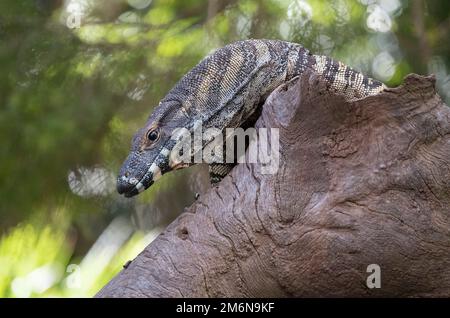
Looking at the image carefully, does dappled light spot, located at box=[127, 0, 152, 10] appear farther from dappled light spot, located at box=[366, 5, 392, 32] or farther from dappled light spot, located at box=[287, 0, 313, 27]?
dappled light spot, located at box=[366, 5, 392, 32]

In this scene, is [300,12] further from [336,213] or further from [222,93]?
[336,213]

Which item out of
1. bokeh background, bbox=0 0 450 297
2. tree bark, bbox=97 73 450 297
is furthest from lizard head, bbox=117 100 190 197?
bokeh background, bbox=0 0 450 297

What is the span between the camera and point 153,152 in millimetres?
3020

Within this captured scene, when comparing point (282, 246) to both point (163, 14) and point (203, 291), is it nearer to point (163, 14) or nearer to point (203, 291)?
point (203, 291)

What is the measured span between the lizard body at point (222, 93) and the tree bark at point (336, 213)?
0.42 meters

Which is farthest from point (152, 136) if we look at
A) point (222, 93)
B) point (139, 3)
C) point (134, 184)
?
point (139, 3)

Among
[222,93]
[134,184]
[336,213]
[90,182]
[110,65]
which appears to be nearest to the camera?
[336,213]

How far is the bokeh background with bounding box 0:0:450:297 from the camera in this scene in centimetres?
478

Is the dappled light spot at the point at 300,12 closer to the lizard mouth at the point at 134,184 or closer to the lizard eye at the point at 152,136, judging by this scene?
the lizard eye at the point at 152,136

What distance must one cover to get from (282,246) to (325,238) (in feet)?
0.53

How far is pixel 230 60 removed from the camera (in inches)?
124

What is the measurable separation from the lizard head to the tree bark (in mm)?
400

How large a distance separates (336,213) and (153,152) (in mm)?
842

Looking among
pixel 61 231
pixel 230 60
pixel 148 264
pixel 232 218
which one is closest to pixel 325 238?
pixel 232 218
